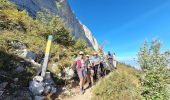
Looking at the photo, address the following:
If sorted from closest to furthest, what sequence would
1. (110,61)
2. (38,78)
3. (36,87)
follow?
1. (36,87)
2. (38,78)
3. (110,61)

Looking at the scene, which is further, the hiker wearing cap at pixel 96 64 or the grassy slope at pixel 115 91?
the hiker wearing cap at pixel 96 64

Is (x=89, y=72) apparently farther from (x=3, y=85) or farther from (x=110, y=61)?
(x=3, y=85)

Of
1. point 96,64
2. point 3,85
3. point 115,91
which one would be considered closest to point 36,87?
point 3,85

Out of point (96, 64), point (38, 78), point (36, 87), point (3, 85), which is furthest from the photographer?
point (96, 64)

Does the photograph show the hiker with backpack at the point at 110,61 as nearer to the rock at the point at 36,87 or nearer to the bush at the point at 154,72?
the bush at the point at 154,72

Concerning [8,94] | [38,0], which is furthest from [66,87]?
[38,0]

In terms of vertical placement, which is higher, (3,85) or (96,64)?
(96,64)

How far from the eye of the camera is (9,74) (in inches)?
530

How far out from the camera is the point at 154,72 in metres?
14.9

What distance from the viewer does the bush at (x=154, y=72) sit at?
13560 millimetres

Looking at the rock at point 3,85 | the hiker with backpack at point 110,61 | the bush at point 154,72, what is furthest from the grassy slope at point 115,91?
the hiker with backpack at point 110,61

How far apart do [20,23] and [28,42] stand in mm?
5135

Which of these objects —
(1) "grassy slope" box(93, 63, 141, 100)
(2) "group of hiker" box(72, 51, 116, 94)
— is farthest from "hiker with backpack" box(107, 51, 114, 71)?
(1) "grassy slope" box(93, 63, 141, 100)

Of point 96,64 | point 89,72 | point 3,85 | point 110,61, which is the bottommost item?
A: point 3,85
